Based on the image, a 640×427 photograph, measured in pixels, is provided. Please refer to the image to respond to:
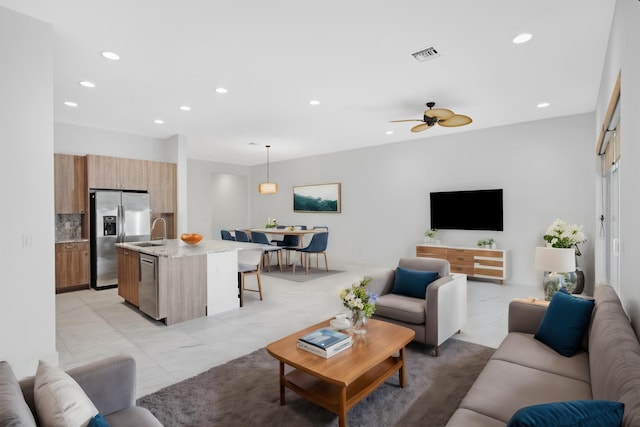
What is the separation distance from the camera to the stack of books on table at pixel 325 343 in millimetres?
2123

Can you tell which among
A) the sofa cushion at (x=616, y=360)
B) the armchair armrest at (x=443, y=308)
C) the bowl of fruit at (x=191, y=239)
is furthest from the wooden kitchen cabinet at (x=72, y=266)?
the sofa cushion at (x=616, y=360)

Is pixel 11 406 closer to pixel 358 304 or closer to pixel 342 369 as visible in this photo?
pixel 342 369

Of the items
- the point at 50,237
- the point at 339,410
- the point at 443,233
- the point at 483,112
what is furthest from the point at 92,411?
the point at 443,233

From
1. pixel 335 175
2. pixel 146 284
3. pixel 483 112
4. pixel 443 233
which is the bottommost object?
pixel 146 284

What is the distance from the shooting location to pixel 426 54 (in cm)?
318

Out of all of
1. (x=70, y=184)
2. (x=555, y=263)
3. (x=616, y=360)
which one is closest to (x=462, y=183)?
(x=555, y=263)

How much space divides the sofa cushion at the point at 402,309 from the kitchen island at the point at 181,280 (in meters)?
2.06

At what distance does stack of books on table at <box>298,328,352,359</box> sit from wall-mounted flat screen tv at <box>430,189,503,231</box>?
4690 millimetres

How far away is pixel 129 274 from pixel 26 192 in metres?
2.08

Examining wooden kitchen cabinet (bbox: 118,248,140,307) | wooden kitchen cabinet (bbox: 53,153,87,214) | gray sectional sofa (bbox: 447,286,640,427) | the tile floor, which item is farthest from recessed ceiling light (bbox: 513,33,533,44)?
wooden kitchen cabinet (bbox: 53,153,87,214)

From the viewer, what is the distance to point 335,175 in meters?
8.41

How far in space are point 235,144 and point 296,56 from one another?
4487 mm

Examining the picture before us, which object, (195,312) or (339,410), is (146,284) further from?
(339,410)

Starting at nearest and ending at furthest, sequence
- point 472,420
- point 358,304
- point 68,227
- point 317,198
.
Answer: point 472,420
point 358,304
point 68,227
point 317,198
